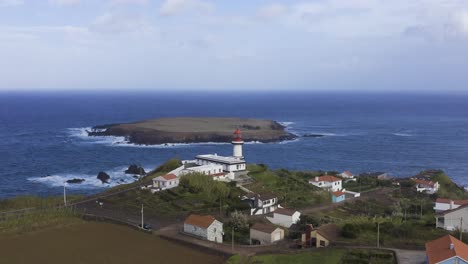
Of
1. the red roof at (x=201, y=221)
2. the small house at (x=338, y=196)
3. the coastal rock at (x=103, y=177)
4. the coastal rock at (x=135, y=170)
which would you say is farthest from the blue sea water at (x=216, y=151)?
the red roof at (x=201, y=221)

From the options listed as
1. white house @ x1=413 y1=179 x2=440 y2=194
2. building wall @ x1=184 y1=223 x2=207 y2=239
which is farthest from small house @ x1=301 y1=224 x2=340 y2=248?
white house @ x1=413 y1=179 x2=440 y2=194

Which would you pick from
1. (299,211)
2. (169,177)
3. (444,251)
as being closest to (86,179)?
(169,177)

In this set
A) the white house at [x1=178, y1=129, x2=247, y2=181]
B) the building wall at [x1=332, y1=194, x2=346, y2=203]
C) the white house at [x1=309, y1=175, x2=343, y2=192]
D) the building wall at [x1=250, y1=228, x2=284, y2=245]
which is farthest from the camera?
the white house at [x1=309, y1=175, x2=343, y2=192]

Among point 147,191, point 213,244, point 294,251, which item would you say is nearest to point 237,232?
point 213,244

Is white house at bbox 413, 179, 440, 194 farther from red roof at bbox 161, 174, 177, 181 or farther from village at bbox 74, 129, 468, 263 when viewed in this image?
red roof at bbox 161, 174, 177, 181

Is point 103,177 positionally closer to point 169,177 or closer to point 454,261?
point 169,177

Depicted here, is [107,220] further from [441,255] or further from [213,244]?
[441,255]
